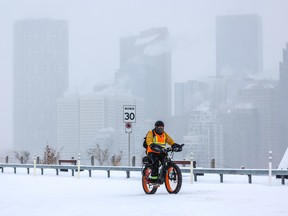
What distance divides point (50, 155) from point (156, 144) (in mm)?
28468

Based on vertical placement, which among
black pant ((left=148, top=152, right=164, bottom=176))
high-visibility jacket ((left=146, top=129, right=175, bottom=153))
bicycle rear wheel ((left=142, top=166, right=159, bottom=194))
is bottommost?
bicycle rear wheel ((left=142, top=166, right=159, bottom=194))

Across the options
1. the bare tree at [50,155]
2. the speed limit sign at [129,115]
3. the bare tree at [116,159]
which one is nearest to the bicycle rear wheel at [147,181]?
the speed limit sign at [129,115]

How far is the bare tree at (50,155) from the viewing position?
43250 mm

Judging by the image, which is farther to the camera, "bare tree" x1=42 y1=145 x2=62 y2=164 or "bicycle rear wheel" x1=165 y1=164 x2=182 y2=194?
"bare tree" x1=42 y1=145 x2=62 y2=164

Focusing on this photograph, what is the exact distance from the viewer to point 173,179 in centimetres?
1647

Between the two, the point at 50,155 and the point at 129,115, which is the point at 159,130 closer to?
the point at 129,115

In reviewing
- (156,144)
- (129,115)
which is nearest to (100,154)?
(129,115)

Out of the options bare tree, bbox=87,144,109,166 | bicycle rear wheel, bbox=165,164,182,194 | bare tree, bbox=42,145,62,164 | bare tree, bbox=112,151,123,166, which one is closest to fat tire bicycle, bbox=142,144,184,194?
bicycle rear wheel, bbox=165,164,182,194

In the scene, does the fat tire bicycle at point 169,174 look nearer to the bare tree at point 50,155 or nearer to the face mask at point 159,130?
the face mask at point 159,130

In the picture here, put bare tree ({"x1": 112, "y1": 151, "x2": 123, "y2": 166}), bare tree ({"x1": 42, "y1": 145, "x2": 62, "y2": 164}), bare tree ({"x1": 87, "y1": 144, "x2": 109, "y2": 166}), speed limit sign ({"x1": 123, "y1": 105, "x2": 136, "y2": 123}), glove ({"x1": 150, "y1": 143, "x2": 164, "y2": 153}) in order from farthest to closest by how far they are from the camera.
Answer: bare tree ({"x1": 87, "y1": 144, "x2": 109, "y2": 166})
bare tree ({"x1": 42, "y1": 145, "x2": 62, "y2": 164})
bare tree ({"x1": 112, "y1": 151, "x2": 123, "y2": 166})
speed limit sign ({"x1": 123, "y1": 105, "x2": 136, "y2": 123})
glove ({"x1": 150, "y1": 143, "x2": 164, "y2": 153})

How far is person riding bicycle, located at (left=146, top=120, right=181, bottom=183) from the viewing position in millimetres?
16297

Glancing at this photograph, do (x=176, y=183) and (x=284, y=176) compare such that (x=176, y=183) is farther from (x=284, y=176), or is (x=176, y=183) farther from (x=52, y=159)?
(x=52, y=159)

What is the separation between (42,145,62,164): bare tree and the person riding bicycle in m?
27.3

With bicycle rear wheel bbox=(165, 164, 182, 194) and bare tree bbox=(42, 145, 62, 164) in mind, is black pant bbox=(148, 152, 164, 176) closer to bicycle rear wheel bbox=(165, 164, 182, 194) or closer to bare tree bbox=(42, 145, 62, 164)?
bicycle rear wheel bbox=(165, 164, 182, 194)
